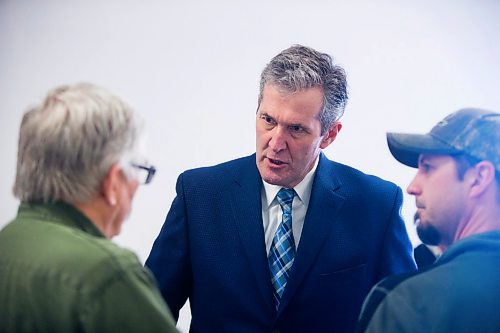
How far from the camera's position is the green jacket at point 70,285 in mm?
1045

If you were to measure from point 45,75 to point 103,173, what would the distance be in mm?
1534

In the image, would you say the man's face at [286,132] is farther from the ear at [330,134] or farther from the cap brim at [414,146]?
the cap brim at [414,146]

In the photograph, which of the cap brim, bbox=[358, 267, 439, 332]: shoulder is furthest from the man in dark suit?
bbox=[358, 267, 439, 332]: shoulder

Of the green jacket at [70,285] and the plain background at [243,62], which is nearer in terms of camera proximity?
the green jacket at [70,285]

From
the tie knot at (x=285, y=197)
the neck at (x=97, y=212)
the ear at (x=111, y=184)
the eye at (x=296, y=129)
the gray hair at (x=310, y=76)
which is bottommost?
the tie knot at (x=285, y=197)

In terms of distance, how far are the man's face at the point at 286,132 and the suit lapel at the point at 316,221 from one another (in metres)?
0.07

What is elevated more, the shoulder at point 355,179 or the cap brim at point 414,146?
the cap brim at point 414,146

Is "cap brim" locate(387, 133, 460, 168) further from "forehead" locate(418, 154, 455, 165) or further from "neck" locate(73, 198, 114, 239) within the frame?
"neck" locate(73, 198, 114, 239)

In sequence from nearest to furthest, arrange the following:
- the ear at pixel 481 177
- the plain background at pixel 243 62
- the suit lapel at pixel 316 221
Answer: the ear at pixel 481 177 < the suit lapel at pixel 316 221 < the plain background at pixel 243 62

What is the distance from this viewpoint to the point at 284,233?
1.77 m

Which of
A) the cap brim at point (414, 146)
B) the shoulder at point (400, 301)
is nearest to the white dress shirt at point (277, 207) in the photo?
the cap brim at point (414, 146)

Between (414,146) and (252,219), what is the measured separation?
50cm

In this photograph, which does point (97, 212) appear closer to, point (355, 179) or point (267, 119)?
point (267, 119)

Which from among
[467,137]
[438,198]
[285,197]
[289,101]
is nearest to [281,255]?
[285,197]
